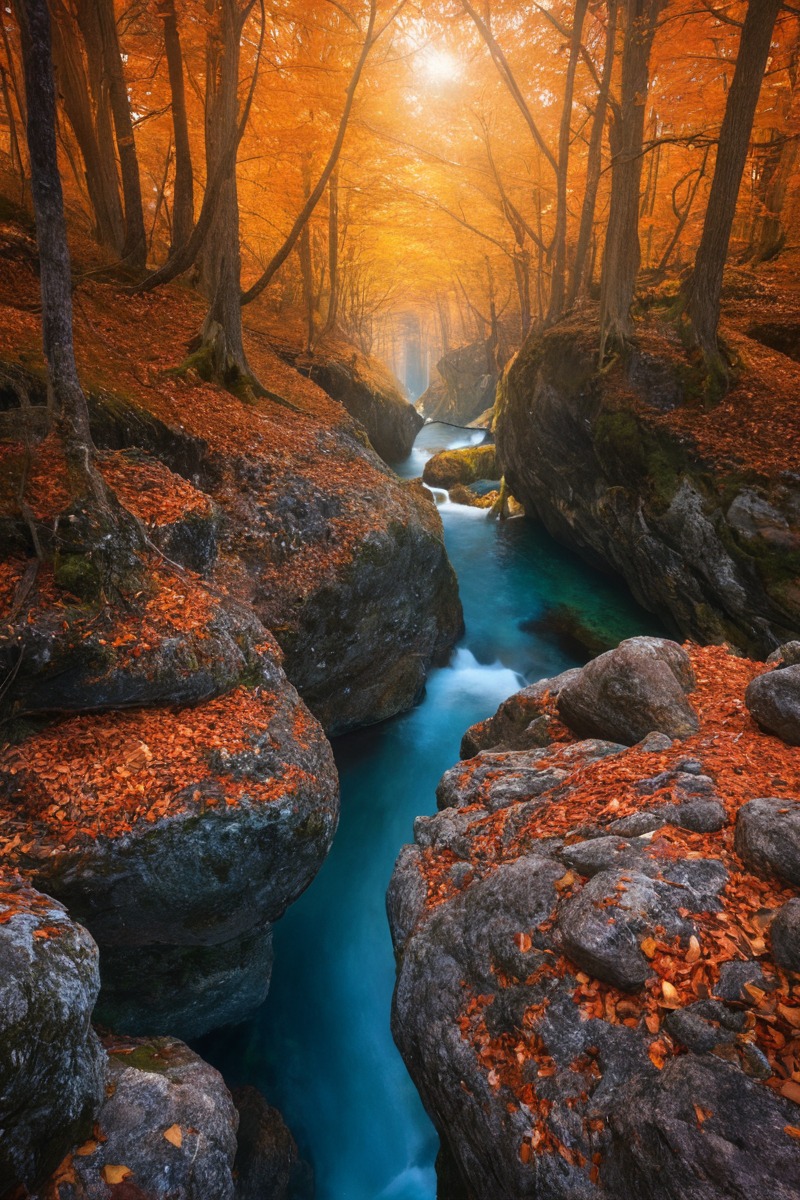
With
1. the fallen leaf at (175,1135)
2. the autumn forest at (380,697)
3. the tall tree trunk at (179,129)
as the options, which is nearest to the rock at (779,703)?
the autumn forest at (380,697)

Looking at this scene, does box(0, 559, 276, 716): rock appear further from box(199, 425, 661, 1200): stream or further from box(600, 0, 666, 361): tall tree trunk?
box(600, 0, 666, 361): tall tree trunk

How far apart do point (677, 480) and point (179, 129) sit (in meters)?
13.3

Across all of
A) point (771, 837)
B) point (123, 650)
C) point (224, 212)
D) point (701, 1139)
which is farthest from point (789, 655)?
point (224, 212)

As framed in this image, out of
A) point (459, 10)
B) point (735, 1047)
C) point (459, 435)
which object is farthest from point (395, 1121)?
point (459, 435)

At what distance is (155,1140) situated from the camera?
3643 mm

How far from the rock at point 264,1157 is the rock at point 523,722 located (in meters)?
5.23

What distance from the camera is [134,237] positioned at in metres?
12.5

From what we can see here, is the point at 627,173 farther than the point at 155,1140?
Yes

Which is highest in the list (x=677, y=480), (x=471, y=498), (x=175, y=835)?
(x=677, y=480)

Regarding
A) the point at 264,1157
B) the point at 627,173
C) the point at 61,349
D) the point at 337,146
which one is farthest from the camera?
the point at 627,173

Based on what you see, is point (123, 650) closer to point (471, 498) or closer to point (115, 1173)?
point (115, 1173)

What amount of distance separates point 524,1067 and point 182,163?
16.9 m

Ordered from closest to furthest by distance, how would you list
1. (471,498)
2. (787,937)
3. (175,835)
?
(787,937) → (175,835) → (471,498)

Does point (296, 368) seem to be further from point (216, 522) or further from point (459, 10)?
point (216, 522)
